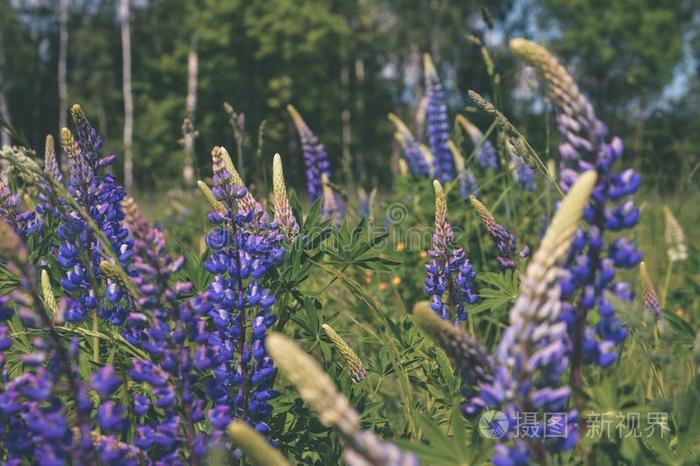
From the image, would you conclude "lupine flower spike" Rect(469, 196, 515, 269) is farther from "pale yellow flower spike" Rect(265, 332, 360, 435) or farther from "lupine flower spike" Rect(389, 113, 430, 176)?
"lupine flower spike" Rect(389, 113, 430, 176)

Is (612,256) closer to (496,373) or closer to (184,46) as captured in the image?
(496,373)

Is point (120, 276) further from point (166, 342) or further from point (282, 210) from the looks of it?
point (282, 210)

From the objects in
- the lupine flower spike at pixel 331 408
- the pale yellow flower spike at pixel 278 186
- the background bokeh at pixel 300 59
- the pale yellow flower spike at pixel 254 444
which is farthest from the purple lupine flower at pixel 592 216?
the background bokeh at pixel 300 59

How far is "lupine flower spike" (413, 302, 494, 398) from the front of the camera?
1223 mm

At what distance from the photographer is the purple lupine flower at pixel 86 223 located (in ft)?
6.31

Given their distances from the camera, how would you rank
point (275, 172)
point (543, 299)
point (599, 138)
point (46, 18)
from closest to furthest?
point (543, 299)
point (599, 138)
point (275, 172)
point (46, 18)

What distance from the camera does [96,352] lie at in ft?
6.06

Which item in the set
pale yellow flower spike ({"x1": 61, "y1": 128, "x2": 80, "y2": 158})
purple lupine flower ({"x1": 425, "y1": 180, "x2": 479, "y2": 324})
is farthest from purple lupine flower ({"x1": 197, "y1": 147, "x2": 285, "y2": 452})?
purple lupine flower ({"x1": 425, "y1": 180, "x2": 479, "y2": 324})

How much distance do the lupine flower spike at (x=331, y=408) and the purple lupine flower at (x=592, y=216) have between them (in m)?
0.44

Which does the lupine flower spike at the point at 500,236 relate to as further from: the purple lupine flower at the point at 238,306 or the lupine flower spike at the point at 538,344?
the lupine flower spike at the point at 538,344

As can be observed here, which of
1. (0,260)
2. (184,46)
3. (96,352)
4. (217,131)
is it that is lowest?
(217,131)

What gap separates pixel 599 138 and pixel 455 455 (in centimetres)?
68

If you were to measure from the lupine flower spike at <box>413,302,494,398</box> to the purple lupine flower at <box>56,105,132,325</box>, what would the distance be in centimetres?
100

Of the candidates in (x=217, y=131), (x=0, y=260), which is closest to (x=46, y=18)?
(x=217, y=131)
